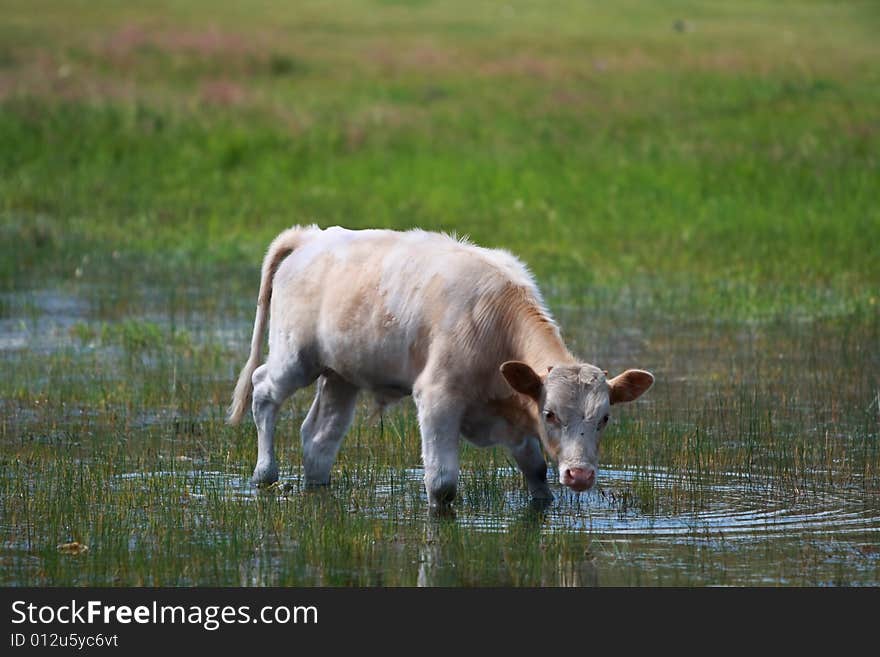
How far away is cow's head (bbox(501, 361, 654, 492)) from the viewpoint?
29.7 ft

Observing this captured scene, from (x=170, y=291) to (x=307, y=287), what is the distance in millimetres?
8355

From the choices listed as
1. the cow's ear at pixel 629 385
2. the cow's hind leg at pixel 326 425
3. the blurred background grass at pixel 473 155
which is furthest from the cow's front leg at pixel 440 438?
the blurred background grass at pixel 473 155

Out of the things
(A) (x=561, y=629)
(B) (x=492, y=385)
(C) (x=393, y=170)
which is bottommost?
(A) (x=561, y=629)

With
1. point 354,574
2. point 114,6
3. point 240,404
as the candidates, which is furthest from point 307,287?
point 114,6

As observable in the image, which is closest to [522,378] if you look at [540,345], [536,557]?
[540,345]

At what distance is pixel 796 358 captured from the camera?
50.2ft

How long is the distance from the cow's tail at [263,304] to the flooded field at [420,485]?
0.30m

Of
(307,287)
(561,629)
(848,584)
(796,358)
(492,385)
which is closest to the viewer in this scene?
(561,629)

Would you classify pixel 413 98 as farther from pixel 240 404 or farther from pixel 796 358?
pixel 240 404

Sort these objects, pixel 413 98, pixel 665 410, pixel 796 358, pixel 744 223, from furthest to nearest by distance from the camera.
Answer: pixel 413 98 → pixel 744 223 → pixel 796 358 → pixel 665 410

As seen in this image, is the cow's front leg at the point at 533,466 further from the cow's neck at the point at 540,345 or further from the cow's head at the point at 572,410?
the cow's head at the point at 572,410

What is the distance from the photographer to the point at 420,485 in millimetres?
10695

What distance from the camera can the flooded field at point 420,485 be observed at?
877cm

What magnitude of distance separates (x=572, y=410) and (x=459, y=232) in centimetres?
1385
